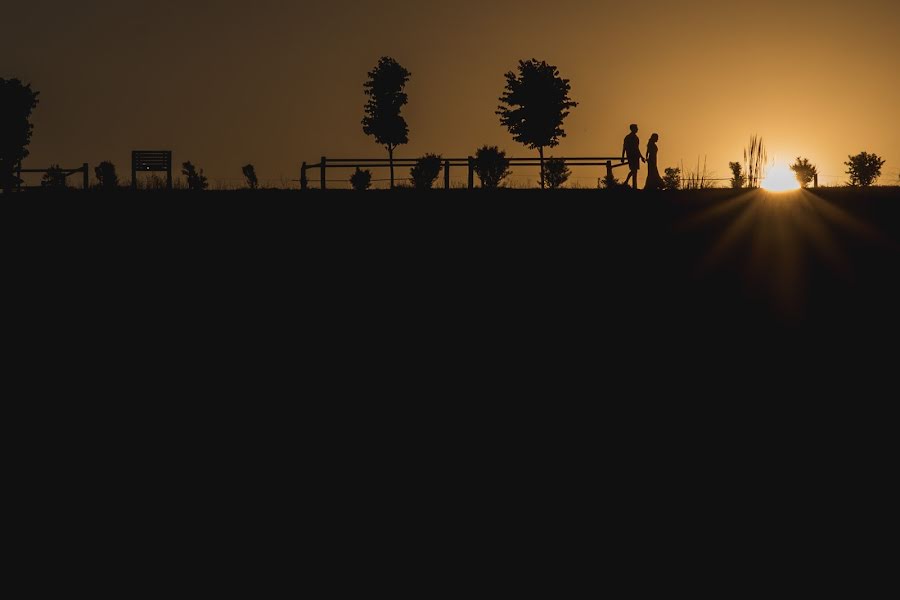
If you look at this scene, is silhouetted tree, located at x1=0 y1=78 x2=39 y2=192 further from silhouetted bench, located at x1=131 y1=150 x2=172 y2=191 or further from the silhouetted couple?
the silhouetted couple

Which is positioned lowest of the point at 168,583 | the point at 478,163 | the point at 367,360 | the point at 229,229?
the point at 168,583

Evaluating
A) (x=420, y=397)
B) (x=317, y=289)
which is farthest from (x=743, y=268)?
(x=420, y=397)

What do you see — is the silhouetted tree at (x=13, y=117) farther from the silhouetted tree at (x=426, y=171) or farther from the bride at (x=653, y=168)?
the bride at (x=653, y=168)

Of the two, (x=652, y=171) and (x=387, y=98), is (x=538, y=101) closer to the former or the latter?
(x=387, y=98)

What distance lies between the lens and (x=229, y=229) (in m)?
19.0

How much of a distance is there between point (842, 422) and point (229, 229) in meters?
12.3

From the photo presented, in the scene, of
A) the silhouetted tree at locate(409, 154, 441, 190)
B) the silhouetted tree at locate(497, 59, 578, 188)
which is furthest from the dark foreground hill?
the silhouetted tree at locate(497, 59, 578, 188)

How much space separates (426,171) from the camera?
35219 mm

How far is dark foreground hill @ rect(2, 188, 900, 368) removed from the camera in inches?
510

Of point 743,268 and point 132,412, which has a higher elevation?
point 743,268

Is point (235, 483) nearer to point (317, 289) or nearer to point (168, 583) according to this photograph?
point (168, 583)

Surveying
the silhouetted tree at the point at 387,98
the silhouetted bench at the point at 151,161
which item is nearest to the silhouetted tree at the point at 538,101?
the silhouetted tree at the point at 387,98

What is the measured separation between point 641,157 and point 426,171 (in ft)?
32.2

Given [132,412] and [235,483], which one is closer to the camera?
[235,483]
